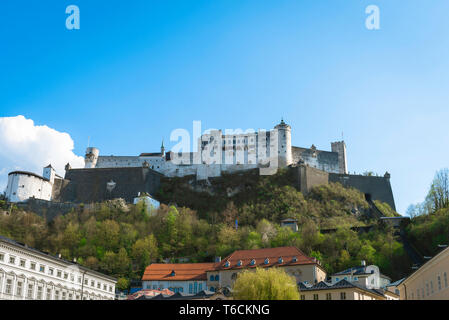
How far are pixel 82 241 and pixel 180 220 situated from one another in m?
13.2

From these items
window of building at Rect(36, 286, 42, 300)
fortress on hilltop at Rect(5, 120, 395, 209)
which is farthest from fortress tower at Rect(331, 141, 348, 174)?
window of building at Rect(36, 286, 42, 300)

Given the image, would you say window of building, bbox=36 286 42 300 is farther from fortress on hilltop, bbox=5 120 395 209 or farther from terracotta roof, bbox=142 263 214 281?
fortress on hilltop, bbox=5 120 395 209

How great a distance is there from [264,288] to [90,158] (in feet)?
218

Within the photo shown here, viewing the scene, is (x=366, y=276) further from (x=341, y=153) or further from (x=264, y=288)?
(x=341, y=153)

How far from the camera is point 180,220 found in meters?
67.2

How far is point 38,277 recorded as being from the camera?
35.5 metres

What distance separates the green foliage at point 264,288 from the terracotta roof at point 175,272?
21.1 meters

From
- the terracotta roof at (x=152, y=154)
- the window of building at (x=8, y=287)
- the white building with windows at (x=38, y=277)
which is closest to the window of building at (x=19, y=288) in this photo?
the white building with windows at (x=38, y=277)

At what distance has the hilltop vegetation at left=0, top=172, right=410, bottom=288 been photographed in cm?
5719

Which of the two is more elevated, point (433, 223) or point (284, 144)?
point (284, 144)

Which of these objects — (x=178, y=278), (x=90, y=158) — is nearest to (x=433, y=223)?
(x=178, y=278)

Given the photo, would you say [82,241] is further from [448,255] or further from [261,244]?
[448,255]
